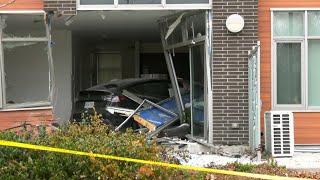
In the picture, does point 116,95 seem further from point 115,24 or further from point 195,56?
point 115,24

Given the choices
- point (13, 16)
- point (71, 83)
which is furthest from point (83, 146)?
point (71, 83)

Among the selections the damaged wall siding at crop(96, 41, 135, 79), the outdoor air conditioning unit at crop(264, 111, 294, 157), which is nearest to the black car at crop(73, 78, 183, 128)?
the outdoor air conditioning unit at crop(264, 111, 294, 157)

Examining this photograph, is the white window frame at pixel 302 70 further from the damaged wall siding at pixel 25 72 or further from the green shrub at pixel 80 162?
the green shrub at pixel 80 162

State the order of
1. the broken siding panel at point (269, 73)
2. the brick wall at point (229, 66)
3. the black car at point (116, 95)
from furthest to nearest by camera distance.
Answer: the black car at point (116, 95) < the broken siding panel at point (269, 73) < the brick wall at point (229, 66)

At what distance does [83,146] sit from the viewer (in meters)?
6.39

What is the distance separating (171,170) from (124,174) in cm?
61

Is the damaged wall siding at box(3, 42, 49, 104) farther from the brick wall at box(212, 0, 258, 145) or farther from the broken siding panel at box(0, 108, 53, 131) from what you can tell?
the brick wall at box(212, 0, 258, 145)

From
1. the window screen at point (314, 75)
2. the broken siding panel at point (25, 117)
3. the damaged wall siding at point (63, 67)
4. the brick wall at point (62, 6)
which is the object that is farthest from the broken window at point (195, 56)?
the damaged wall siding at point (63, 67)

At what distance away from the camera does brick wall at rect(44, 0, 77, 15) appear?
1191 cm

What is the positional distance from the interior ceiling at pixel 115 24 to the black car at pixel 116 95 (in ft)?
4.77

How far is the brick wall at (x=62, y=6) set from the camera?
11.9 meters

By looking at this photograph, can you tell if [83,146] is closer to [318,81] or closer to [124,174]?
[124,174]

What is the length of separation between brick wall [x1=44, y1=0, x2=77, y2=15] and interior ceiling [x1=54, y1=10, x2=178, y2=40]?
1.41ft

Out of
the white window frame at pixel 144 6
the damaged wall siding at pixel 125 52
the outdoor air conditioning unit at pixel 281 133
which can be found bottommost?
the outdoor air conditioning unit at pixel 281 133
